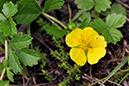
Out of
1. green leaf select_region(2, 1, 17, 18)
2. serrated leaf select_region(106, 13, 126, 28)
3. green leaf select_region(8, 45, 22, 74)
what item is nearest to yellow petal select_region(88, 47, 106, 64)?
serrated leaf select_region(106, 13, 126, 28)

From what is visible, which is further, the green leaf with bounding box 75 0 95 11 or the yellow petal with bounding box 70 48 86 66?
the green leaf with bounding box 75 0 95 11

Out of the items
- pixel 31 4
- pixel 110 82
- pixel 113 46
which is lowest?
pixel 110 82

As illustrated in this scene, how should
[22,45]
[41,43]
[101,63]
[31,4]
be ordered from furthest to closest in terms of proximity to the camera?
[41,43] < [101,63] < [31,4] < [22,45]

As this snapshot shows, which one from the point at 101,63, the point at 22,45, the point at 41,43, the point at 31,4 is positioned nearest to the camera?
the point at 22,45

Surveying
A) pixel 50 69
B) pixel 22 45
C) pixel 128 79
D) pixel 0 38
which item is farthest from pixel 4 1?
pixel 128 79

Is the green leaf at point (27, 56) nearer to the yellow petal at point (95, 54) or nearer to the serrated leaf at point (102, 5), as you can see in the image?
the yellow petal at point (95, 54)

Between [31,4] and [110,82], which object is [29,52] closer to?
[31,4]

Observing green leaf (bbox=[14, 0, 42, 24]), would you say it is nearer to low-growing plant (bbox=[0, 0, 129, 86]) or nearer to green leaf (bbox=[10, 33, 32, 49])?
low-growing plant (bbox=[0, 0, 129, 86])

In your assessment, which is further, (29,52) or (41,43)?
(41,43)
